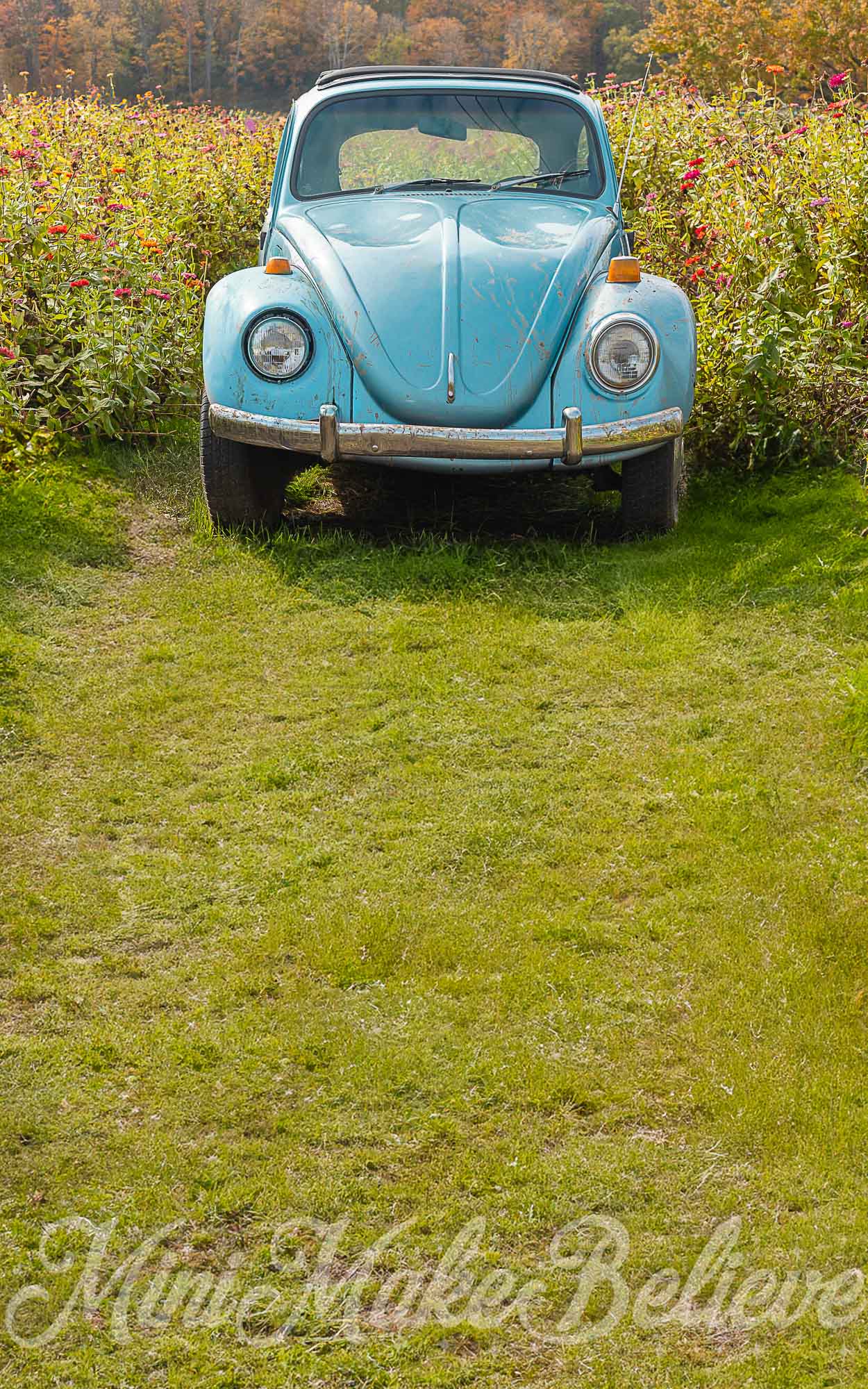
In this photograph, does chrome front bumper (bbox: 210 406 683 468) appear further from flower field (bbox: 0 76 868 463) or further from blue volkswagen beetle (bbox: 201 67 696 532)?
flower field (bbox: 0 76 868 463)

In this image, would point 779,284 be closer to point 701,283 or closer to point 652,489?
point 701,283

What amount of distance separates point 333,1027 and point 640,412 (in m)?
3.15

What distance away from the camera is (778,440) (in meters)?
6.22

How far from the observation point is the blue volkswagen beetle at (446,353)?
5.24m

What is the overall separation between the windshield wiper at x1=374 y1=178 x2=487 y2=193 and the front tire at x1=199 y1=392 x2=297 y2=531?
1419mm

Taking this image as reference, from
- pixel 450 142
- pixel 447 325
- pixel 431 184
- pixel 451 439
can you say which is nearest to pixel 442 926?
pixel 451 439

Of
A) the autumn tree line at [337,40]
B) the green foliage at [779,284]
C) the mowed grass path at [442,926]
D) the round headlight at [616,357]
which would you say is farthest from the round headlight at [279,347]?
the autumn tree line at [337,40]

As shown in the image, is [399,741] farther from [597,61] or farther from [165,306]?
[597,61]

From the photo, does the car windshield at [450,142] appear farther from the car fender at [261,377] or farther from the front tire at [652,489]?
the front tire at [652,489]

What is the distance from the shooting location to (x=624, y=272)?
552cm

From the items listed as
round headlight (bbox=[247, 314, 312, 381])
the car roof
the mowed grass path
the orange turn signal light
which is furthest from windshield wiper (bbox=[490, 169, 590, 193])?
the mowed grass path

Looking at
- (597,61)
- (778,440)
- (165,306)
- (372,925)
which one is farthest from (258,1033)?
(597,61)

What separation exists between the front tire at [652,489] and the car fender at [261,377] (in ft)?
4.09

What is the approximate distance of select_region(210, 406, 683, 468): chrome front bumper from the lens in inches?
203
